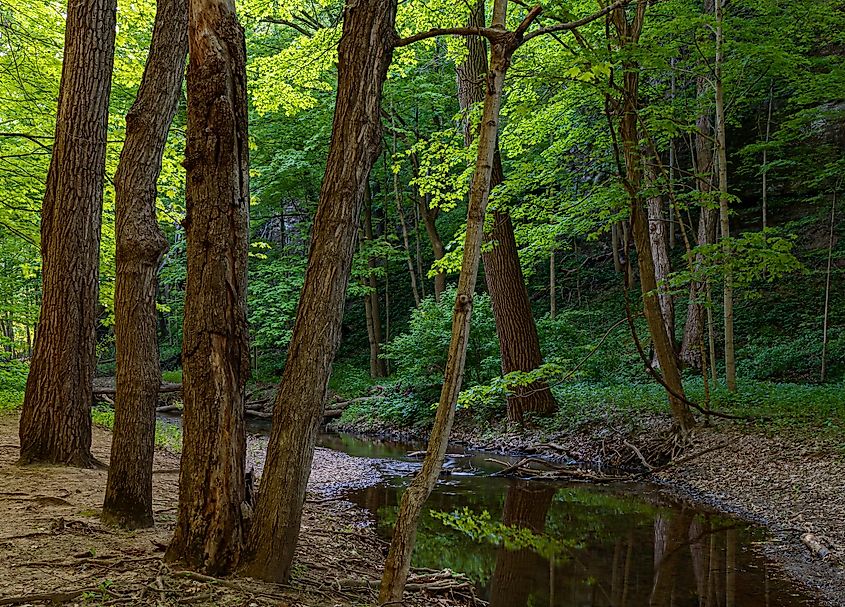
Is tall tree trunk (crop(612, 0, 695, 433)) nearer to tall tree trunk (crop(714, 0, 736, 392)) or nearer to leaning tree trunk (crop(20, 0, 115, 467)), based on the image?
tall tree trunk (crop(714, 0, 736, 392))

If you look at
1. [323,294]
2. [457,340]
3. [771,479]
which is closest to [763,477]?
[771,479]

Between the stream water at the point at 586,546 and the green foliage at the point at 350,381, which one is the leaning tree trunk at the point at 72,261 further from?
the green foliage at the point at 350,381

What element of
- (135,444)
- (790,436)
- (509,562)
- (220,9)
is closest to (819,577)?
(509,562)

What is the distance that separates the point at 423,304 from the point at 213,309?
11.8 metres

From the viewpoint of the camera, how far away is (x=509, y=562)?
220 inches

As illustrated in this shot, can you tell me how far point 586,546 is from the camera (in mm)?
6059

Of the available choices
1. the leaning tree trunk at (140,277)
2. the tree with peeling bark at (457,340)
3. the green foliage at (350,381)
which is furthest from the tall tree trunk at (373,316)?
the tree with peeling bark at (457,340)

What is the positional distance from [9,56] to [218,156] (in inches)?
281

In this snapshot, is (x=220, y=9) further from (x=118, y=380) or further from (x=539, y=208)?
(x=539, y=208)

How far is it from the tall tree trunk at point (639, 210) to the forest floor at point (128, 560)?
5.17 meters

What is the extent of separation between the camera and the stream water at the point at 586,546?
486 cm

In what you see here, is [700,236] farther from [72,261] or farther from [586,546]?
[72,261]

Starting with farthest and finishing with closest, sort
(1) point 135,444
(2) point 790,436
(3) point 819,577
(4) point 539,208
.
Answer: (4) point 539,208 < (2) point 790,436 < (3) point 819,577 < (1) point 135,444

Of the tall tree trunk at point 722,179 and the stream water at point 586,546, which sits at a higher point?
the tall tree trunk at point 722,179
